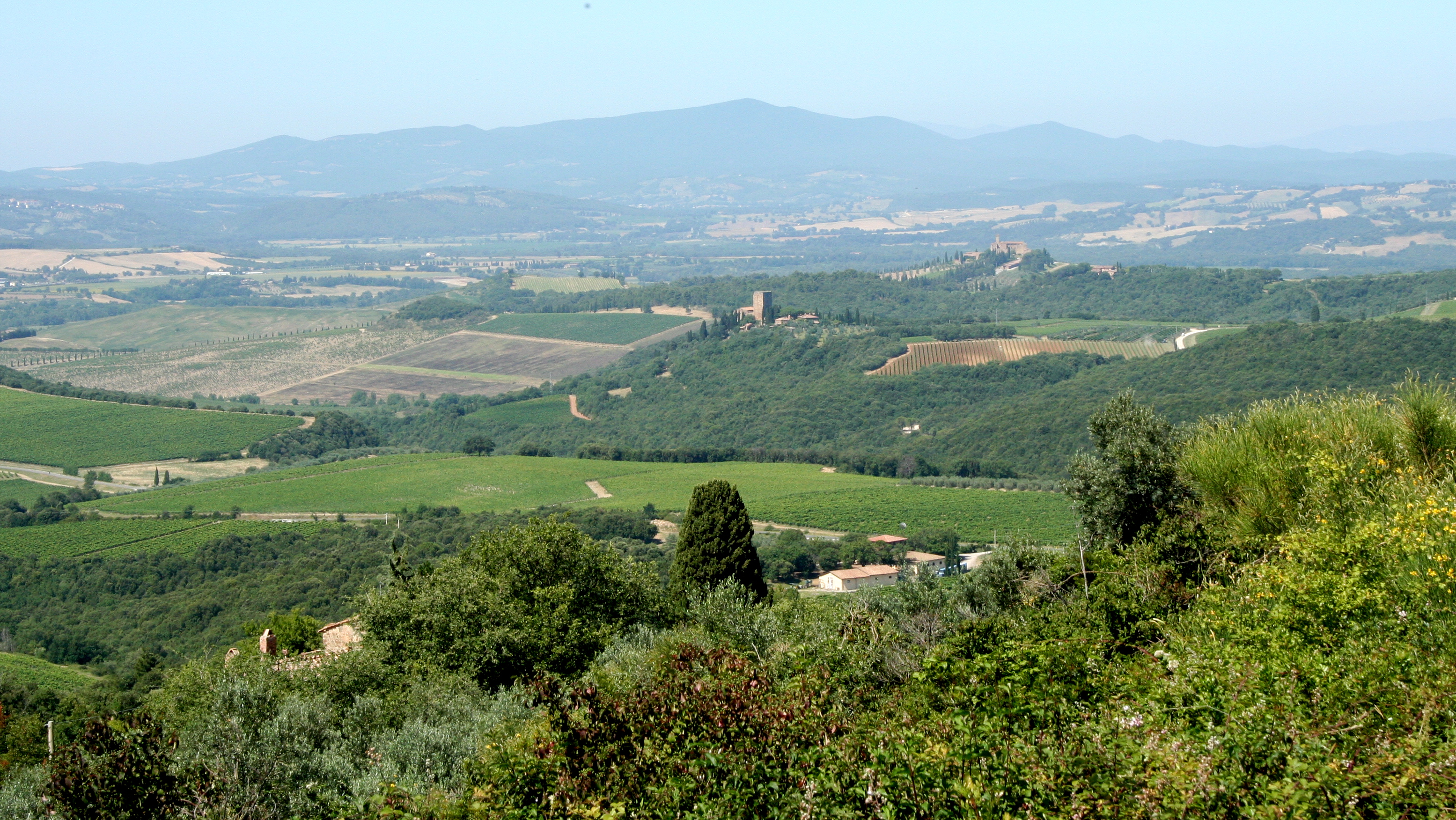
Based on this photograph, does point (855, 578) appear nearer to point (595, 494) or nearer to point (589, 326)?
point (595, 494)

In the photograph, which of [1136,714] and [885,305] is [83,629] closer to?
[1136,714]

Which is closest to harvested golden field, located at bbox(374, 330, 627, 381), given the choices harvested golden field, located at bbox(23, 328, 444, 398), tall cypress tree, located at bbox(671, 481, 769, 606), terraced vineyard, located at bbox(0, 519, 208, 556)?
harvested golden field, located at bbox(23, 328, 444, 398)

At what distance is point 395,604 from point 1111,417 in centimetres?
1345

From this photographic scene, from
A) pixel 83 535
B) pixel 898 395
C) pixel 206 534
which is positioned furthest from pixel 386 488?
pixel 898 395

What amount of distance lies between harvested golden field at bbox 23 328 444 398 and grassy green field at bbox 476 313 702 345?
9.53m

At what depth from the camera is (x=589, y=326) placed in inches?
5743

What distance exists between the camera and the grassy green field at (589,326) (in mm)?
139250

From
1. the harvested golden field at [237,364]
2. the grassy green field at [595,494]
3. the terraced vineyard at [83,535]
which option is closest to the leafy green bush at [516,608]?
the grassy green field at [595,494]

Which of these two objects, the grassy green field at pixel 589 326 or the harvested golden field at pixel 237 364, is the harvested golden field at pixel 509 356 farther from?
the harvested golden field at pixel 237 364

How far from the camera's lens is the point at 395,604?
21.7m

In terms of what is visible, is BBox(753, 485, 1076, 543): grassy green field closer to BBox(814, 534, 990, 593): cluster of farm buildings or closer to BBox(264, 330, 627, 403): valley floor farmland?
BBox(814, 534, 990, 593): cluster of farm buildings

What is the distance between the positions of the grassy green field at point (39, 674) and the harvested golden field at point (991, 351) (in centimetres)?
7324

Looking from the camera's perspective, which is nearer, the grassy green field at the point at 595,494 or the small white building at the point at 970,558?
→ the small white building at the point at 970,558

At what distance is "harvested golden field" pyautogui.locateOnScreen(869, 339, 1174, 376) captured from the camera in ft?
325
